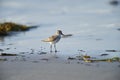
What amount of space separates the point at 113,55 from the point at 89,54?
387 millimetres

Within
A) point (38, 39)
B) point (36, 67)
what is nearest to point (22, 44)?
point (38, 39)

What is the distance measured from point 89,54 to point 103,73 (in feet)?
3.89

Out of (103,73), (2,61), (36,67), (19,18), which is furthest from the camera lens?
(19,18)

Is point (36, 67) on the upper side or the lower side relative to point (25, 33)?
lower

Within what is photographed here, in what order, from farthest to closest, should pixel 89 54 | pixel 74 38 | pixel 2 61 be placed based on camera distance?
pixel 74 38, pixel 89 54, pixel 2 61

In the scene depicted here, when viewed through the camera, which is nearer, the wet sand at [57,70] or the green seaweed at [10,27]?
the wet sand at [57,70]

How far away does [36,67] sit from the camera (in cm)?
494

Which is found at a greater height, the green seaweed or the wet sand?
the green seaweed

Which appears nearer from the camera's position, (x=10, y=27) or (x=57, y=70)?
(x=57, y=70)

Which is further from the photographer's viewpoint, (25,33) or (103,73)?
(25,33)

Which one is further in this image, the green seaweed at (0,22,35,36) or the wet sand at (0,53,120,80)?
the green seaweed at (0,22,35,36)

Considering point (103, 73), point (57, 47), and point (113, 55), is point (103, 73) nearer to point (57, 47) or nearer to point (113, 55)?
point (113, 55)

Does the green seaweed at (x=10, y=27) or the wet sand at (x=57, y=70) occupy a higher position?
the green seaweed at (x=10, y=27)

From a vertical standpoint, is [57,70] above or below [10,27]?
below
